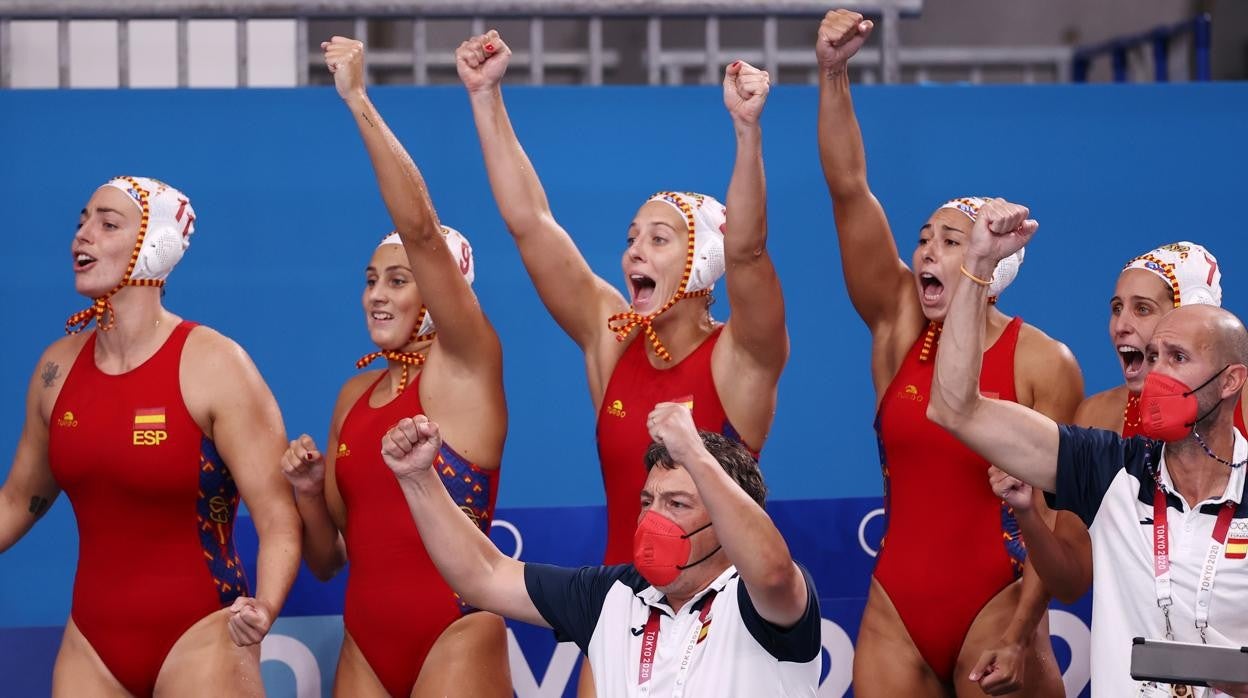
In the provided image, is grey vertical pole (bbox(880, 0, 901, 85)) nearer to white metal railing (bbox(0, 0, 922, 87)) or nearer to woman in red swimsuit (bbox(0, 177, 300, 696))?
white metal railing (bbox(0, 0, 922, 87))

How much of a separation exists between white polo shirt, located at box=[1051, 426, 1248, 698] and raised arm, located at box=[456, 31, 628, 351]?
4.79ft

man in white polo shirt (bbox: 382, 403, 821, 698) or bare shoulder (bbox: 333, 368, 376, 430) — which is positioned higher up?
bare shoulder (bbox: 333, 368, 376, 430)

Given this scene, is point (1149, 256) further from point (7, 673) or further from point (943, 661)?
point (7, 673)

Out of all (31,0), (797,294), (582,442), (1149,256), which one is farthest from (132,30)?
(1149,256)

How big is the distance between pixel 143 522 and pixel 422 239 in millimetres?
964

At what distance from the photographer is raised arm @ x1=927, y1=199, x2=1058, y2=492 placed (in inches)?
124

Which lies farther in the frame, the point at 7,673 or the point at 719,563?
the point at 7,673

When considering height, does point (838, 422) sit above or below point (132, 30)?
below

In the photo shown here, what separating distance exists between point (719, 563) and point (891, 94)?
3096 mm

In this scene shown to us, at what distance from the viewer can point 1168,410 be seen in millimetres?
3213

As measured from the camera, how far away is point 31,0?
18.4 ft

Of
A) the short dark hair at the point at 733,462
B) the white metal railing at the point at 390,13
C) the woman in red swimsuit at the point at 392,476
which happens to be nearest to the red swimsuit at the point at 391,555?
the woman in red swimsuit at the point at 392,476

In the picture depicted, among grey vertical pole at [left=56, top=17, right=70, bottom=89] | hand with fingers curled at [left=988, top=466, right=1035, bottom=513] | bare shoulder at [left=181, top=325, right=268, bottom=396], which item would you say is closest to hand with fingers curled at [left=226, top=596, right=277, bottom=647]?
bare shoulder at [left=181, top=325, right=268, bottom=396]

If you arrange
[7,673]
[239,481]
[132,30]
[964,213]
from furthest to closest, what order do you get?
[132,30]
[7,673]
[964,213]
[239,481]
